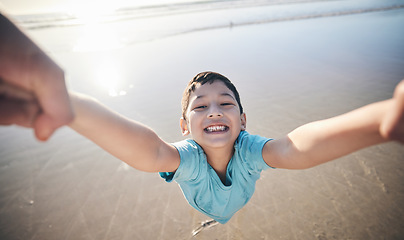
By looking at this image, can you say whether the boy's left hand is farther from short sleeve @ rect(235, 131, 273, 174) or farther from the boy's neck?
the boy's neck

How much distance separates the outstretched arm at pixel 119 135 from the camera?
1.05 metres

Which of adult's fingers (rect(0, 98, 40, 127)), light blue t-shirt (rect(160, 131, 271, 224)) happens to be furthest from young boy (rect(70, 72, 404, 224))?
adult's fingers (rect(0, 98, 40, 127))

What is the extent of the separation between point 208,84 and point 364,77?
15.9 feet

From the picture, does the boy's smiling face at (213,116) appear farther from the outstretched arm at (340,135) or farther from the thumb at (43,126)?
the thumb at (43,126)

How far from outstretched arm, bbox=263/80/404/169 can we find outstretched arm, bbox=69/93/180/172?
90 cm

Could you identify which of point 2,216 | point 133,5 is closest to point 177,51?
point 2,216

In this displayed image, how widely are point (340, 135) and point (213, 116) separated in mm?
976

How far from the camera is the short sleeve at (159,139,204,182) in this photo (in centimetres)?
171

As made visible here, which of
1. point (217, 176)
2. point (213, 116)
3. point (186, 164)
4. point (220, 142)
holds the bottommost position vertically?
point (217, 176)

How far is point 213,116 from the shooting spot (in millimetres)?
1778

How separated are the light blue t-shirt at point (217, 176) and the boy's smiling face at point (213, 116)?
0.13m

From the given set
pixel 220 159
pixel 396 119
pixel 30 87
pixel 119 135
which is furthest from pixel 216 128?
pixel 30 87

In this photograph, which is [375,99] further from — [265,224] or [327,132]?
[327,132]

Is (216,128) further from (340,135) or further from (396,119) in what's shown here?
(396,119)
